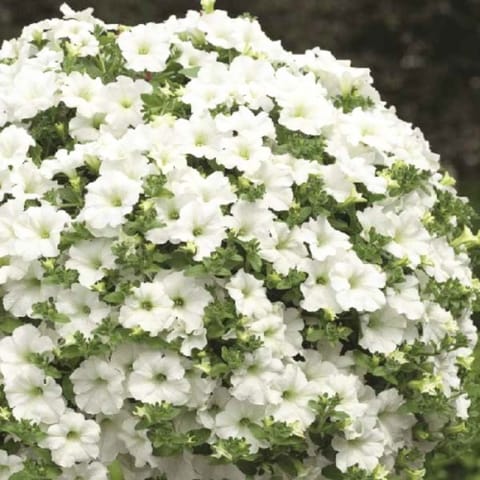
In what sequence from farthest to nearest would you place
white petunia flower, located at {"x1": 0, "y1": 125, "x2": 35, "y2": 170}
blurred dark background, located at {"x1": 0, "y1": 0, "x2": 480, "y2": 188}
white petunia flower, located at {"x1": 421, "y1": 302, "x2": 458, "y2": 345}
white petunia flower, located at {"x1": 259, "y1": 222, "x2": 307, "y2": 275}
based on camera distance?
blurred dark background, located at {"x1": 0, "y1": 0, "x2": 480, "y2": 188}, white petunia flower, located at {"x1": 421, "y1": 302, "x2": 458, "y2": 345}, white petunia flower, located at {"x1": 0, "y1": 125, "x2": 35, "y2": 170}, white petunia flower, located at {"x1": 259, "y1": 222, "x2": 307, "y2": 275}

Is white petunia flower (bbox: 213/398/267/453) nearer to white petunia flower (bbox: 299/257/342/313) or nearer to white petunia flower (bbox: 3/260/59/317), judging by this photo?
white petunia flower (bbox: 299/257/342/313)

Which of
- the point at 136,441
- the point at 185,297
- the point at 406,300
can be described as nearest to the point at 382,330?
the point at 406,300

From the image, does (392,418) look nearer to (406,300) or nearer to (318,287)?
(406,300)

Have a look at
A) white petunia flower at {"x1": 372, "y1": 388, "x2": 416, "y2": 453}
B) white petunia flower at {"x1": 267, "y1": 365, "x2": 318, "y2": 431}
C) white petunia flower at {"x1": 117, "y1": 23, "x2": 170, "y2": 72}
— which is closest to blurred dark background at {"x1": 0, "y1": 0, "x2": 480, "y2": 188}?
white petunia flower at {"x1": 117, "y1": 23, "x2": 170, "y2": 72}

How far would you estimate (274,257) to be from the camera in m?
2.57

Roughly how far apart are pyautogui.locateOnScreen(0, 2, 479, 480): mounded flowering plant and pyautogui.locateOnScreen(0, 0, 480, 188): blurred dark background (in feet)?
16.2

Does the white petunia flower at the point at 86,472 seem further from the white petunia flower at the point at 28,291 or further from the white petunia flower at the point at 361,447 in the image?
the white petunia flower at the point at 361,447

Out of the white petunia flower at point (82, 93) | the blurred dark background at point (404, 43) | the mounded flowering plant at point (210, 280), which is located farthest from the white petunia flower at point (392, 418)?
the blurred dark background at point (404, 43)

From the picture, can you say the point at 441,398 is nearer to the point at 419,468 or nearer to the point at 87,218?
the point at 419,468

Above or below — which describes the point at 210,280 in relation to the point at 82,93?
below

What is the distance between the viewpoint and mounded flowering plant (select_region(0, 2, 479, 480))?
2.50 meters

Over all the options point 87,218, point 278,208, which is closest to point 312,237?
point 278,208

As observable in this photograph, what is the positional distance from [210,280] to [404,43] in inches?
220

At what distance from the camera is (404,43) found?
7.83m
